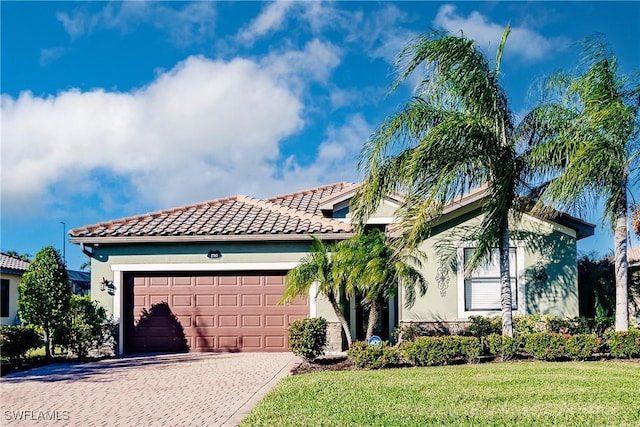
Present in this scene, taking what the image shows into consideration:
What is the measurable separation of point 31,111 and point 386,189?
8.80 meters

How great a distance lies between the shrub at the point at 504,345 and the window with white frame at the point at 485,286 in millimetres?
2619

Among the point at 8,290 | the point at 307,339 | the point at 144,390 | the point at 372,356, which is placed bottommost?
the point at 144,390

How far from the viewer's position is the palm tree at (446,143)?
527 inches

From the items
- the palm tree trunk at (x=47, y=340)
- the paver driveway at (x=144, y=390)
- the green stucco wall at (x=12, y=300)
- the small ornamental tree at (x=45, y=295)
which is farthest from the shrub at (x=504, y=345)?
the green stucco wall at (x=12, y=300)

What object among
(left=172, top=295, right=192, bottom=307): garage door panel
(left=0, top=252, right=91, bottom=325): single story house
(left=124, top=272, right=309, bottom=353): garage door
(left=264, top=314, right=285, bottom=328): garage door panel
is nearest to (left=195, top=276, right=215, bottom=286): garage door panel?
(left=124, top=272, right=309, bottom=353): garage door

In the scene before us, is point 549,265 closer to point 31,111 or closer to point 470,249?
point 470,249

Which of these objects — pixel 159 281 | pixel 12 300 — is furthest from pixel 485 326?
pixel 12 300

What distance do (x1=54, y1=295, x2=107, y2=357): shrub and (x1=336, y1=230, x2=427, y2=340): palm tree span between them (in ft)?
21.6

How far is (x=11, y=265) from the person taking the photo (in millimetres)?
29281

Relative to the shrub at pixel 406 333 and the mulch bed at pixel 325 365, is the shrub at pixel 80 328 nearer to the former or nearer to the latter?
the mulch bed at pixel 325 365

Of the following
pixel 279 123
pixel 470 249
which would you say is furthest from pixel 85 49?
pixel 470 249

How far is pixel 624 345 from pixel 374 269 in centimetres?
538

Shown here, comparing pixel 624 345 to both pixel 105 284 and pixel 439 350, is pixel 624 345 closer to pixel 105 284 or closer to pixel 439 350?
pixel 439 350

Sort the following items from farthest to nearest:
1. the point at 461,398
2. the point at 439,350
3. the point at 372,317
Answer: the point at 372,317
the point at 439,350
the point at 461,398
